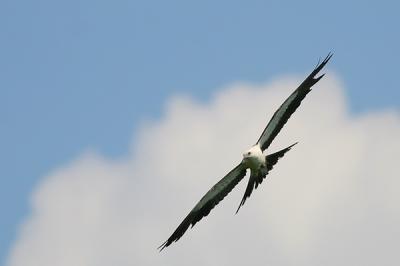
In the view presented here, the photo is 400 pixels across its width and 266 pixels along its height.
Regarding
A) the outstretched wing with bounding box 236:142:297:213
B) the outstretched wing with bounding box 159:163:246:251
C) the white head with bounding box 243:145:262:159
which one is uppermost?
the outstretched wing with bounding box 159:163:246:251

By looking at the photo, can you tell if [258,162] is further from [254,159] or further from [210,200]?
[210,200]

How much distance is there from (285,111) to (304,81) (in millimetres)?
863

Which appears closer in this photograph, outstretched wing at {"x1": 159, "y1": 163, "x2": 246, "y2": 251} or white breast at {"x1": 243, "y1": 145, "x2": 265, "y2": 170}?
white breast at {"x1": 243, "y1": 145, "x2": 265, "y2": 170}

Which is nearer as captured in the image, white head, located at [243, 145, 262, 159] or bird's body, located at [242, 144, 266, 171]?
bird's body, located at [242, 144, 266, 171]

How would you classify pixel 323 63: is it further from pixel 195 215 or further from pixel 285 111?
pixel 195 215

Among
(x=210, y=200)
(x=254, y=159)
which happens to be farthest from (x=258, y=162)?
(x=210, y=200)

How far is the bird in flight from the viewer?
2539 cm

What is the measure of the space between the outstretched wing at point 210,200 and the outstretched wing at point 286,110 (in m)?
1.02

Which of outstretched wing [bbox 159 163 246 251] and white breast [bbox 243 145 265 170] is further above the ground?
outstretched wing [bbox 159 163 246 251]

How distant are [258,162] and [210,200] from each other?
2355 mm

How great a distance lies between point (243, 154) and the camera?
25.9 meters

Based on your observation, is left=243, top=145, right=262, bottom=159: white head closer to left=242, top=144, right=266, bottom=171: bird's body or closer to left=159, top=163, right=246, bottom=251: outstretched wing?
left=242, top=144, right=266, bottom=171: bird's body

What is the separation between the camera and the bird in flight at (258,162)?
25.4 metres

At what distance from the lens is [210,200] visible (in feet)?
89.2
